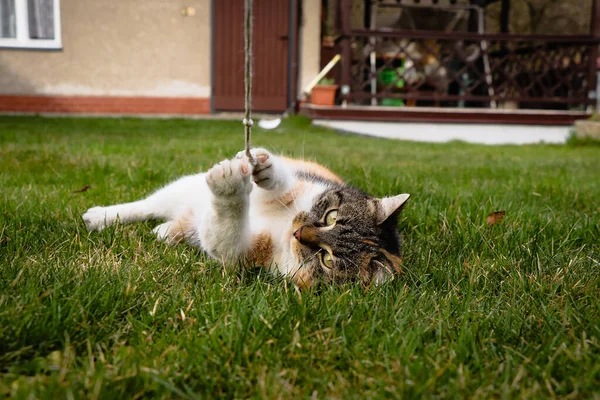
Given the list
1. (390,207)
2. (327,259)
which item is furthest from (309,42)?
(327,259)

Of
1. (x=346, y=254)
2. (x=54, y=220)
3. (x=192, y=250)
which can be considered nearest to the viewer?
(x=346, y=254)

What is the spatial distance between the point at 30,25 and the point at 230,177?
1064 cm

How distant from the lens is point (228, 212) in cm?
181

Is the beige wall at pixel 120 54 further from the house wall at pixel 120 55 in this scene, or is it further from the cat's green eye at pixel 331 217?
the cat's green eye at pixel 331 217

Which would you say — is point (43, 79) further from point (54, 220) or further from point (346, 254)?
point (346, 254)

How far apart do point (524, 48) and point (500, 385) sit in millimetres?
9859

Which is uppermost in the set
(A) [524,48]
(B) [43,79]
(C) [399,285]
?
(A) [524,48]

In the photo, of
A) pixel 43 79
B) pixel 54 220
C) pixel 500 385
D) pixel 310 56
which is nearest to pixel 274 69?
pixel 310 56

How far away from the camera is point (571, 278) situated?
1722 mm

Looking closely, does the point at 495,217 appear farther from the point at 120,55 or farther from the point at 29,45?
the point at 29,45

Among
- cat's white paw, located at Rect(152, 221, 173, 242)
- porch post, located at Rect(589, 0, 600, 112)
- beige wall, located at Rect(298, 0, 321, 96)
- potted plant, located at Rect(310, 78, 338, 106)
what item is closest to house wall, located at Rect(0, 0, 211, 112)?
beige wall, located at Rect(298, 0, 321, 96)

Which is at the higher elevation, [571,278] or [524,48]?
[524,48]

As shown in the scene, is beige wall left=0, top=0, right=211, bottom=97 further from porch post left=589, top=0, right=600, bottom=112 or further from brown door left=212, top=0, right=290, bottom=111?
porch post left=589, top=0, right=600, bottom=112

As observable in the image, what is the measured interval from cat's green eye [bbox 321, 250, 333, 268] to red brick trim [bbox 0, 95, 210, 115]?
970cm
